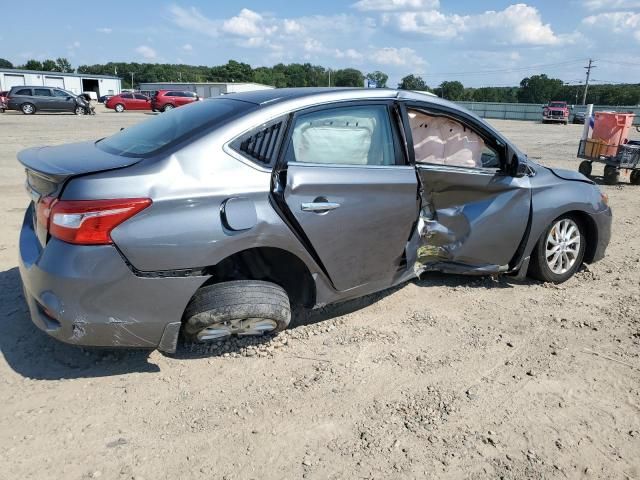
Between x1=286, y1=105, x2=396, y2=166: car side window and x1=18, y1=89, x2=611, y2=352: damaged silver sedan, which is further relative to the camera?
x1=286, y1=105, x2=396, y2=166: car side window

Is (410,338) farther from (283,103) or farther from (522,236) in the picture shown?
(283,103)

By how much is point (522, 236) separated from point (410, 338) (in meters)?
1.42

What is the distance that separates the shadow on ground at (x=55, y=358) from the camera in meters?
3.12

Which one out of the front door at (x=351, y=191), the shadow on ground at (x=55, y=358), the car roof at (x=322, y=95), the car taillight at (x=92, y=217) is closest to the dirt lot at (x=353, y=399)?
the shadow on ground at (x=55, y=358)

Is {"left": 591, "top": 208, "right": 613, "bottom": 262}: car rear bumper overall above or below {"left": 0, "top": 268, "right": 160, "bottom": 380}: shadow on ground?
above

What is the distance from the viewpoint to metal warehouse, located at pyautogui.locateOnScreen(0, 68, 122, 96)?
5756 centimetres

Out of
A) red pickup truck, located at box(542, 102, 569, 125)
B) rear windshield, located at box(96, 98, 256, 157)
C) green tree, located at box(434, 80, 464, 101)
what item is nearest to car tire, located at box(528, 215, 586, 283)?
rear windshield, located at box(96, 98, 256, 157)

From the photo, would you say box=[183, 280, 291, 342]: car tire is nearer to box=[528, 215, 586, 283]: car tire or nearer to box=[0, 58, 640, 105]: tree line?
box=[528, 215, 586, 283]: car tire

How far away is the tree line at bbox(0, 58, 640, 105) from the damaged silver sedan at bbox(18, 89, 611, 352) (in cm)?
5975

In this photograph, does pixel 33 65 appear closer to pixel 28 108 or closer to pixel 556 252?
pixel 28 108

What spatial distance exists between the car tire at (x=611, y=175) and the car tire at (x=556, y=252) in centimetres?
680

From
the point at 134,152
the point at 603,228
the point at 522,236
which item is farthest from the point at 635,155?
the point at 134,152

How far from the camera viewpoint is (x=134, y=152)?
3.08m

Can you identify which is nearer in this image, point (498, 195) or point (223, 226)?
point (223, 226)
